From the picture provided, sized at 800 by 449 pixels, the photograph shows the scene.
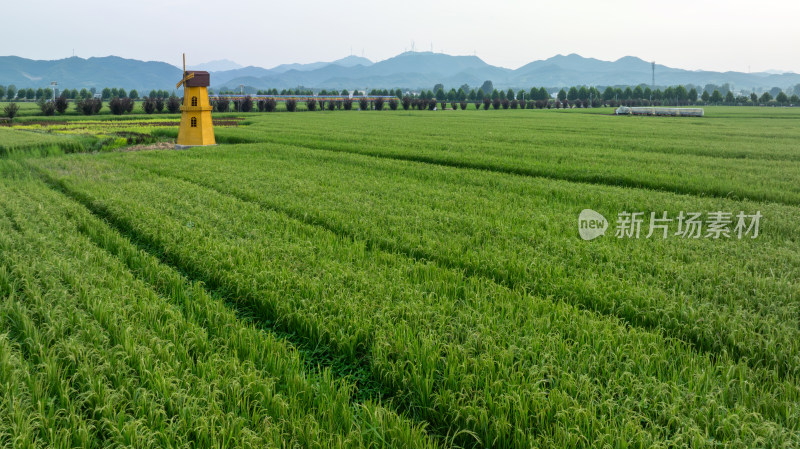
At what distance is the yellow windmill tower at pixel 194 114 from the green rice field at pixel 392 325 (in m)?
16.6

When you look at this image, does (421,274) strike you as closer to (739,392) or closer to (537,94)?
(739,392)

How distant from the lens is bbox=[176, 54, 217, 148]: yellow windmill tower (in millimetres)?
27438

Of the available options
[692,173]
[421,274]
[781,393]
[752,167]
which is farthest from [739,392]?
[752,167]

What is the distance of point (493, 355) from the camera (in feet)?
15.5

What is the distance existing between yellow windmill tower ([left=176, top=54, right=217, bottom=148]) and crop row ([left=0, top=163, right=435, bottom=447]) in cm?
2228

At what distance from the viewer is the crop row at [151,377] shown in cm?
372

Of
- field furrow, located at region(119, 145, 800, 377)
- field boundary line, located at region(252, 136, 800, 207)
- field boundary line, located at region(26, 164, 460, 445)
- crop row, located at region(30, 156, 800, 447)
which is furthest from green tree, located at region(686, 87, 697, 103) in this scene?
field boundary line, located at region(26, 164, 460, 445)

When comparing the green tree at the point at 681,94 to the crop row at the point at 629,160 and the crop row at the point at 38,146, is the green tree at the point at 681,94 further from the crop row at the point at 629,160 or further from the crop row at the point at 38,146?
the crop row at the point at 38,146

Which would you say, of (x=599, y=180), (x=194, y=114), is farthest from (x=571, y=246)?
(x=194, y=114)

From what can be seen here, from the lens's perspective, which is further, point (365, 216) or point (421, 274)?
point (365, 216)

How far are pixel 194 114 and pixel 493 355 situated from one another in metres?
27.3

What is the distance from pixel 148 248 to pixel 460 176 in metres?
9.98

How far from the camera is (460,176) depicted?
1636 centimetres

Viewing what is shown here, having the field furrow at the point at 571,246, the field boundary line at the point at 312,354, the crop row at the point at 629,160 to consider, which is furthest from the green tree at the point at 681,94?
the field boundary line at the point at 312,354
